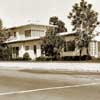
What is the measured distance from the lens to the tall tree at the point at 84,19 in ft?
131

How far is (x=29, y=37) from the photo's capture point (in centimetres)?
5722

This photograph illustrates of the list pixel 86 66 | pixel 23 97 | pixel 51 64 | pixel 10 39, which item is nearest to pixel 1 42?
pixel 10 39

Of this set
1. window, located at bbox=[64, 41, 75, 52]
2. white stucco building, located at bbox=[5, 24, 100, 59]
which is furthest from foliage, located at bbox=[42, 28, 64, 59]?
white stucco building, located at bbox=[5, 24, 100, 59]

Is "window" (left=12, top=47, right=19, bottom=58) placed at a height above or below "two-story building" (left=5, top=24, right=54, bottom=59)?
below

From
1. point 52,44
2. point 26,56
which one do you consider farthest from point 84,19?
point 26,56

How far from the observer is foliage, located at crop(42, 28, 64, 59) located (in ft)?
144

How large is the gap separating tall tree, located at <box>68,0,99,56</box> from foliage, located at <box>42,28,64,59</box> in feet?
15.4

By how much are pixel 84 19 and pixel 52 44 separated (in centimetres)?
613

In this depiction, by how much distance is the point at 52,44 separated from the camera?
43844 mm

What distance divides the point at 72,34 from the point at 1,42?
17078mm

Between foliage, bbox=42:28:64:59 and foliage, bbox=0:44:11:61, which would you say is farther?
foliage, bbox=0:44:11:61

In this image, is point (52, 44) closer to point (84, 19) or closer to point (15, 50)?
point (84, 19)

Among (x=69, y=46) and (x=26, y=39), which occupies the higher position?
(x=26, y=39)

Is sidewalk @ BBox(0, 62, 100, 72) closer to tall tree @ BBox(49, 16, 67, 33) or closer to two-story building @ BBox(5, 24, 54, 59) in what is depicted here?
two-story building @ BBox(5, 24, 54, 59)
